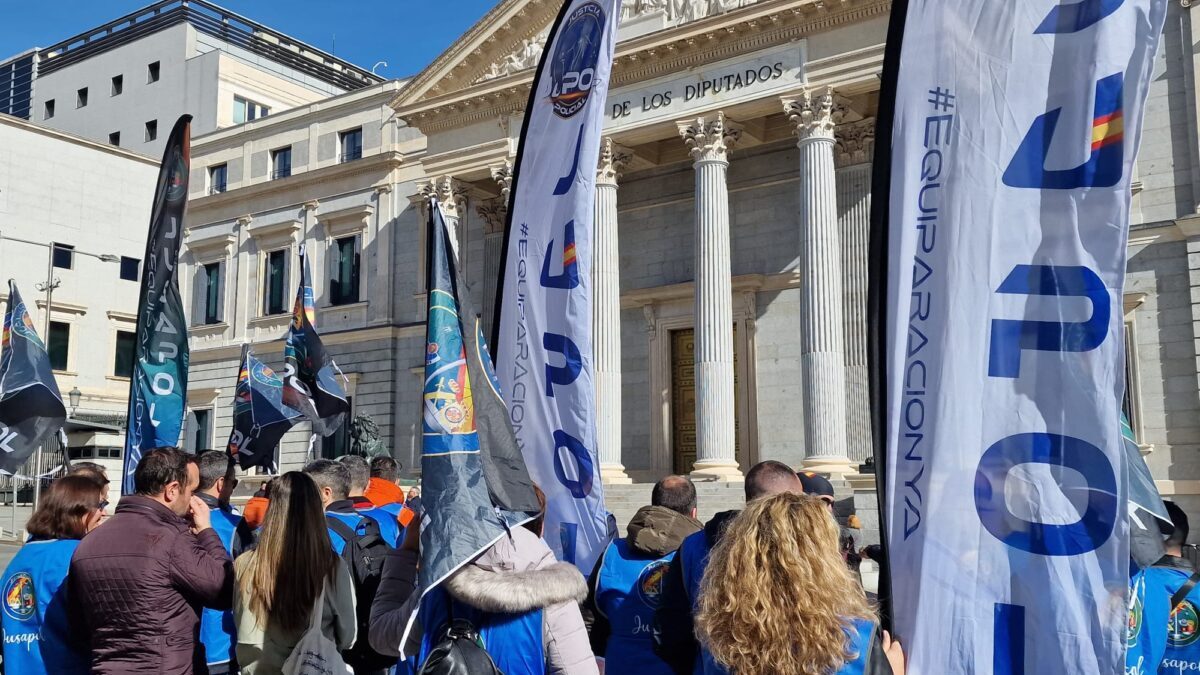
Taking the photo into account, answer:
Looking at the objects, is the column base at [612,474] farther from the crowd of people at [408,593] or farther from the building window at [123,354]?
the building window at [123,354]

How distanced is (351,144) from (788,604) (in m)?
33.3

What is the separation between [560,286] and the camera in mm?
5910

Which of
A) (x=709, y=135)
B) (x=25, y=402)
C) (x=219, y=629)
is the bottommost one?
(x=219, y=629)

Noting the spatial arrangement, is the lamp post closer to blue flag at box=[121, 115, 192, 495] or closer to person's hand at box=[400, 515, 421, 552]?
blue flag at box=[121, 115, 192, 495]

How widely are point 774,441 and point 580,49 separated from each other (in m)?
20.2

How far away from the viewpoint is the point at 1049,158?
340cm

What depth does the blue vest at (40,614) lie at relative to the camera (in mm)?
4684

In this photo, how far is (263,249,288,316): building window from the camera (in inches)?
1366

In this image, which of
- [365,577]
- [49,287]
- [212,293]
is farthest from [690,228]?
[365,577]

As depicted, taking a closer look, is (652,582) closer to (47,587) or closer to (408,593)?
(408,593)

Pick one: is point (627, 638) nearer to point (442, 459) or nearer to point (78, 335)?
point (442, 459)

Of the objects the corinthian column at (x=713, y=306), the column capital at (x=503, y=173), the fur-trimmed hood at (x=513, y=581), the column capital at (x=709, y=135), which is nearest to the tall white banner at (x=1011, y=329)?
the fur-trimmed hood at (x=513, y=581)

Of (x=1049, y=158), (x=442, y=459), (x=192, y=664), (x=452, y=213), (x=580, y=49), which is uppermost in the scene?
(x=452, y=213)

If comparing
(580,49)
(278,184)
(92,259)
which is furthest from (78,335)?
(580,49)
